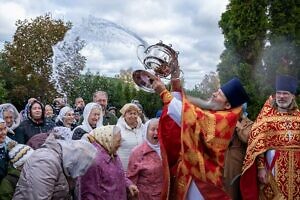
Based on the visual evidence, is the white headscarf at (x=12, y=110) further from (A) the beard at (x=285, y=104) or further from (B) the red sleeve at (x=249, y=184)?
(A) the beard at (x=285, y=104)

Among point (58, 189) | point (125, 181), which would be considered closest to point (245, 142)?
point (125, 181)

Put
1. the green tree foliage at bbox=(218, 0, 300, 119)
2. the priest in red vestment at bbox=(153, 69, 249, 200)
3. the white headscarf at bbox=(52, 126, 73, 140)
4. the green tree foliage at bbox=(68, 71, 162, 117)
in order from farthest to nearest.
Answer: the green tree foliage at bbox=(218, 0, 300, 119) < the green tree foliage at bbox=(68, 71, 162, 117) < the white headscarf at bbox=(52, 126, 73, 140) < the priest in red vestment at bbox=(153, 69, 249, 200)

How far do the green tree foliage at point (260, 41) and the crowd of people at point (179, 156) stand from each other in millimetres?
8401

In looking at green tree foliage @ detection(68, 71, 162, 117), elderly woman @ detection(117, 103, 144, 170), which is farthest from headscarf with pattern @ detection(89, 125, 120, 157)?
green tree foliage @ detection(68, 71, 162, 117)

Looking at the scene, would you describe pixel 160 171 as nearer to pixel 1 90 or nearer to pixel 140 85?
pixel 140 85

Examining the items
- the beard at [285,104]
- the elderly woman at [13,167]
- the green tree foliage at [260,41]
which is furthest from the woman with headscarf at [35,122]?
the green tree foliage at [260,41]

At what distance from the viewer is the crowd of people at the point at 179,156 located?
4.70 meters

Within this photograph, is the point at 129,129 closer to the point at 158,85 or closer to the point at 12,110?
the point at 12,110

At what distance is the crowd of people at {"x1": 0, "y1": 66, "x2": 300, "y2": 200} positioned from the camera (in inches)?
185

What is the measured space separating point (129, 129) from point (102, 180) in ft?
7.38

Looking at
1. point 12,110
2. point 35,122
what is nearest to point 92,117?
point 35,122

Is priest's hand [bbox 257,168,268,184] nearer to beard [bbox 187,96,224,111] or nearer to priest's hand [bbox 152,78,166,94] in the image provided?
beard [bbox 187,96,224,111]

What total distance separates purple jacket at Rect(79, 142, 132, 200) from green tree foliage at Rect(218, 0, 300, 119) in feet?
31.7

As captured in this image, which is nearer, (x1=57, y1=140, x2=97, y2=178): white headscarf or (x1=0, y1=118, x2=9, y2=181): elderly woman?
(x1=57, y1=140, x2=97, y2=178): white headscarf
